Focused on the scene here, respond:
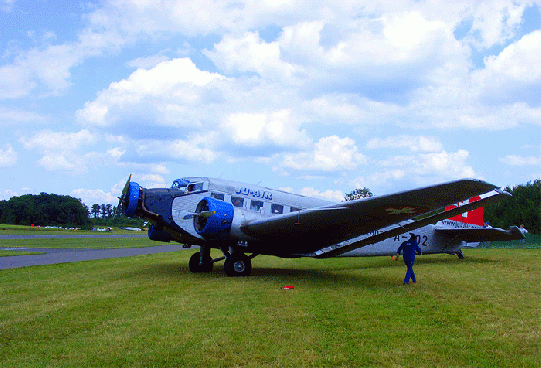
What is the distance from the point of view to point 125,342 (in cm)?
570

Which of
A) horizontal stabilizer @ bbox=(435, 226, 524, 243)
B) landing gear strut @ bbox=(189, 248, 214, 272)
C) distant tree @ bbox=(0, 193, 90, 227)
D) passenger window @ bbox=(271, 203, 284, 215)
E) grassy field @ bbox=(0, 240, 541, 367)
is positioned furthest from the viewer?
distant tree @ bbox=(0, 193, 90, 227)

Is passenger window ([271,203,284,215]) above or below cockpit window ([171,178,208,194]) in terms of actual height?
below

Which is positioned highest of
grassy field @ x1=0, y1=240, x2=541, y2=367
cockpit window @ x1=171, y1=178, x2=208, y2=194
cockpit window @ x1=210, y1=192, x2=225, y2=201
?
cockpit window @ x1=171, y1=178, x2=208, y2=194

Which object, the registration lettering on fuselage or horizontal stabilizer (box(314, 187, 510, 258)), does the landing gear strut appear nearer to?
the registration lettering on fuselage

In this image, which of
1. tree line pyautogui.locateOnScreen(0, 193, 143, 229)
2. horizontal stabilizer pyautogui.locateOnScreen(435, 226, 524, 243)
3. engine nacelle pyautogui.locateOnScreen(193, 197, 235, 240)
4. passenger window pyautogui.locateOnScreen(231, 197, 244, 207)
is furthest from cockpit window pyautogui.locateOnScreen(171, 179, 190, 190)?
tree line pyautogui.locateOnScreen(0, 193, 143, 229)

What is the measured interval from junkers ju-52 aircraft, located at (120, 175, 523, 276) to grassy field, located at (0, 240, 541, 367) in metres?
1.62

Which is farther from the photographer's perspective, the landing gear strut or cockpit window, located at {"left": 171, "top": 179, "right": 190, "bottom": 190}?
the landing gear strut

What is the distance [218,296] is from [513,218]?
66915mm

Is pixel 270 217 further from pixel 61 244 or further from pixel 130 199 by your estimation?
pixel 61 244

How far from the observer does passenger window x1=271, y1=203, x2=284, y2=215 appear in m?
14.8

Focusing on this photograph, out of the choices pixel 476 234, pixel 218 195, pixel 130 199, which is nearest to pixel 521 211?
pixel 476 234

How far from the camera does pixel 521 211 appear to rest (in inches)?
2493

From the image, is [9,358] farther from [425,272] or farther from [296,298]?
[425,272]

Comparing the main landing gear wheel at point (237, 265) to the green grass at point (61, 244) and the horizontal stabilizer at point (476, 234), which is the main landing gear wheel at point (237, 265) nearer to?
the horizontal stabilizer at point (476, 234)
